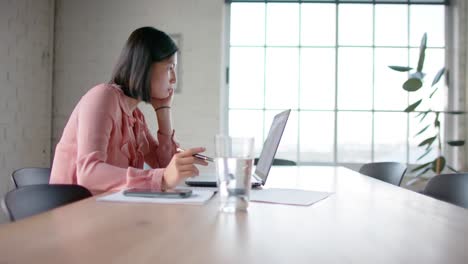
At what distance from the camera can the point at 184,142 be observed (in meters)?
3.99

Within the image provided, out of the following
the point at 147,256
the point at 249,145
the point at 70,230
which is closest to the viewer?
the point at 147,256

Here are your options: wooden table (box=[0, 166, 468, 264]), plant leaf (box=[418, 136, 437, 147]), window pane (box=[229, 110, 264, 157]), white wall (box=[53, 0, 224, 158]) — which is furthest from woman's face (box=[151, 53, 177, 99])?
plant leaf (box=[418, 136, 437, 147])

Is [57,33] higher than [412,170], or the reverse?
[57,33]

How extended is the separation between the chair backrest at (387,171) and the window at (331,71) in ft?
4.01

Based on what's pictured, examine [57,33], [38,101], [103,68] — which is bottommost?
[38,101]

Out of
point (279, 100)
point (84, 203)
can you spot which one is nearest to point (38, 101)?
point (279, 100)

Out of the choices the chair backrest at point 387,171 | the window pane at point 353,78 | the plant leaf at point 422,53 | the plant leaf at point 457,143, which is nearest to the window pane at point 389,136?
the window pane at point 353,78

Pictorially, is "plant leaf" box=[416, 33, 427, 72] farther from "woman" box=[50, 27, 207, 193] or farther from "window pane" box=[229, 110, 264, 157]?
"woman" box=[50, 27, 207, 193]

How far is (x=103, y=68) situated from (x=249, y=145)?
339cm

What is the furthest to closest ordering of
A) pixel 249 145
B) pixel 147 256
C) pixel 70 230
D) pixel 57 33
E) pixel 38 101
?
pixel 57 33 < pixel 38 101 < pixel 249 145 < pixel 70 230 < pixel 147 256

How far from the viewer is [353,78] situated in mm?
4129

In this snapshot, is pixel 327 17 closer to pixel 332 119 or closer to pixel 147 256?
pixel 332 119

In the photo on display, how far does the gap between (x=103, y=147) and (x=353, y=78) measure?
3.18m

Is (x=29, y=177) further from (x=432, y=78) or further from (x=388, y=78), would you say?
(x=432, y=78)
